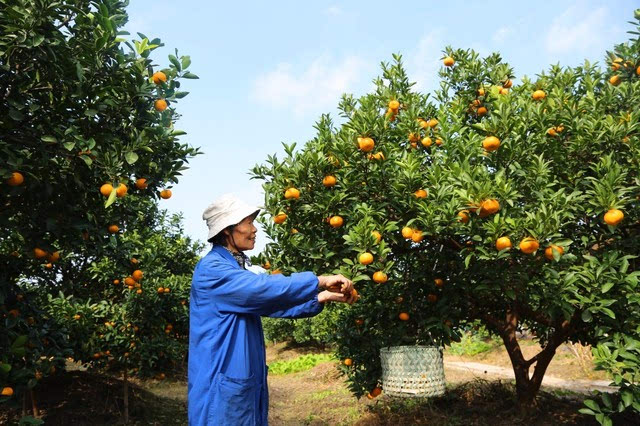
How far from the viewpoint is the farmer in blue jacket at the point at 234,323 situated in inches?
88.9

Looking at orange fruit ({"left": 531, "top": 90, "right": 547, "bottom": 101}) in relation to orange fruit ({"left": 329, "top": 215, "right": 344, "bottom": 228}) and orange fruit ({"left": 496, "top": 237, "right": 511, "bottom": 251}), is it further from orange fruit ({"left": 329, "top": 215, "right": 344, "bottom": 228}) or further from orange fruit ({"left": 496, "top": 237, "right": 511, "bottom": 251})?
orange fruit ({"left": 329, "top": 215, "right": 344, "bottom": 228})

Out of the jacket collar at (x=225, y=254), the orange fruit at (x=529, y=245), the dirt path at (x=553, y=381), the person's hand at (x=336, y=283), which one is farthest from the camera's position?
the dirt path at (x=553, y=381)

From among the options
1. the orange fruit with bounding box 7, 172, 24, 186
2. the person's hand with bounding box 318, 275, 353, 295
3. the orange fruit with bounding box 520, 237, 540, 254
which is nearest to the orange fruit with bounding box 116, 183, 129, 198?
the orange fruit with bounding box 7, 172, 24, 186

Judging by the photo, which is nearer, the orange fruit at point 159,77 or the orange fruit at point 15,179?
the orange fruit at point 15,179

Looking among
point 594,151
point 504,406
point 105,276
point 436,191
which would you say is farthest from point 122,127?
point 504,406

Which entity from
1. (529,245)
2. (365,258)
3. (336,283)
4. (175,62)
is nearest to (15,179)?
(175,62)

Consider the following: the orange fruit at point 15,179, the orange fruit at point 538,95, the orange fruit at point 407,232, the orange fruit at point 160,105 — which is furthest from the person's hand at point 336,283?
the orange fruit at point 538,95

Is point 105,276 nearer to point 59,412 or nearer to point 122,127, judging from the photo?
point 59,412

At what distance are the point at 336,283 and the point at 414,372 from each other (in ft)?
4.08

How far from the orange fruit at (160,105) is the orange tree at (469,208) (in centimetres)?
109

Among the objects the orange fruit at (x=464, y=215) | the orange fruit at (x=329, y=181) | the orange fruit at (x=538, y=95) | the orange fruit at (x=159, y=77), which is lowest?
the orange fruit at (x=464, y=215)

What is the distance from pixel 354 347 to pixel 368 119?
9.21 ft

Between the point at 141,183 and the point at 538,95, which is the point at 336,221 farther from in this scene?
the point at 538,95

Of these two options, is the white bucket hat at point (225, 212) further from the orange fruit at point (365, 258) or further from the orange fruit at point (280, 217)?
the orange fruit at point (280, 217)
